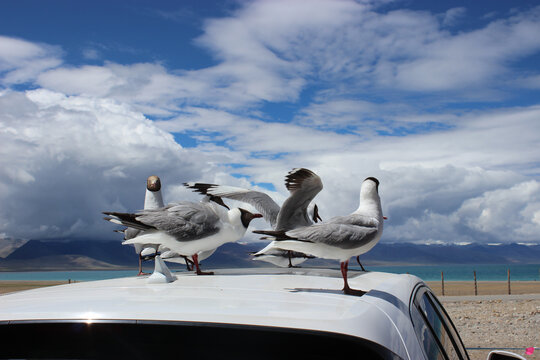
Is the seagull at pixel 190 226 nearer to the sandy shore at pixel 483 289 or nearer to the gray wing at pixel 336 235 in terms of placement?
the gray wing at pixel 336 235

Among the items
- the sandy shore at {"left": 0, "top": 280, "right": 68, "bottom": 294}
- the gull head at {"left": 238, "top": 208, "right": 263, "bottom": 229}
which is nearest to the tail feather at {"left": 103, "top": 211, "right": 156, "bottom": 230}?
the gull head at {"left": 238, "top": 208, "right": 263, "bottom": 229}

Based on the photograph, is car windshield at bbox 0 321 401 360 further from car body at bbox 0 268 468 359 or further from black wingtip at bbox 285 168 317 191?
black wingtip at bbox 285 168 317 191

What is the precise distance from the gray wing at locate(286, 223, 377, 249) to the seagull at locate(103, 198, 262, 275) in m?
1.49

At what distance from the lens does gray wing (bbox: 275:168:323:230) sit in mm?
5320

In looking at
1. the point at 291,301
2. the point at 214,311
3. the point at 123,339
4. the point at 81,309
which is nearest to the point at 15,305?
the point at 81,309

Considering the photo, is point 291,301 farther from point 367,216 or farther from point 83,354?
point 367,216

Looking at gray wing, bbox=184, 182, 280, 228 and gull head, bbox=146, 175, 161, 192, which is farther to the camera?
gray wing, bbox=184, 182, 280, 228

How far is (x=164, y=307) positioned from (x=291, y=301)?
47cm

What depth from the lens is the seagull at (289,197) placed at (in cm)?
539

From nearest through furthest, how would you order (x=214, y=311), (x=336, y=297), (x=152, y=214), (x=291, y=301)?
(x=214, y=311), (x=291, y=301), (x=336, y=297), (x=152, y=214)

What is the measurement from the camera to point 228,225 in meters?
5.66

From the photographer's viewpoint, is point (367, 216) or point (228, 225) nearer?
point (367, 216)

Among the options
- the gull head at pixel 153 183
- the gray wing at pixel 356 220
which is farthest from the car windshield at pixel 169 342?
the gull head at pixel 153 183

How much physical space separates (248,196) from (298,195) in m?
2.08
